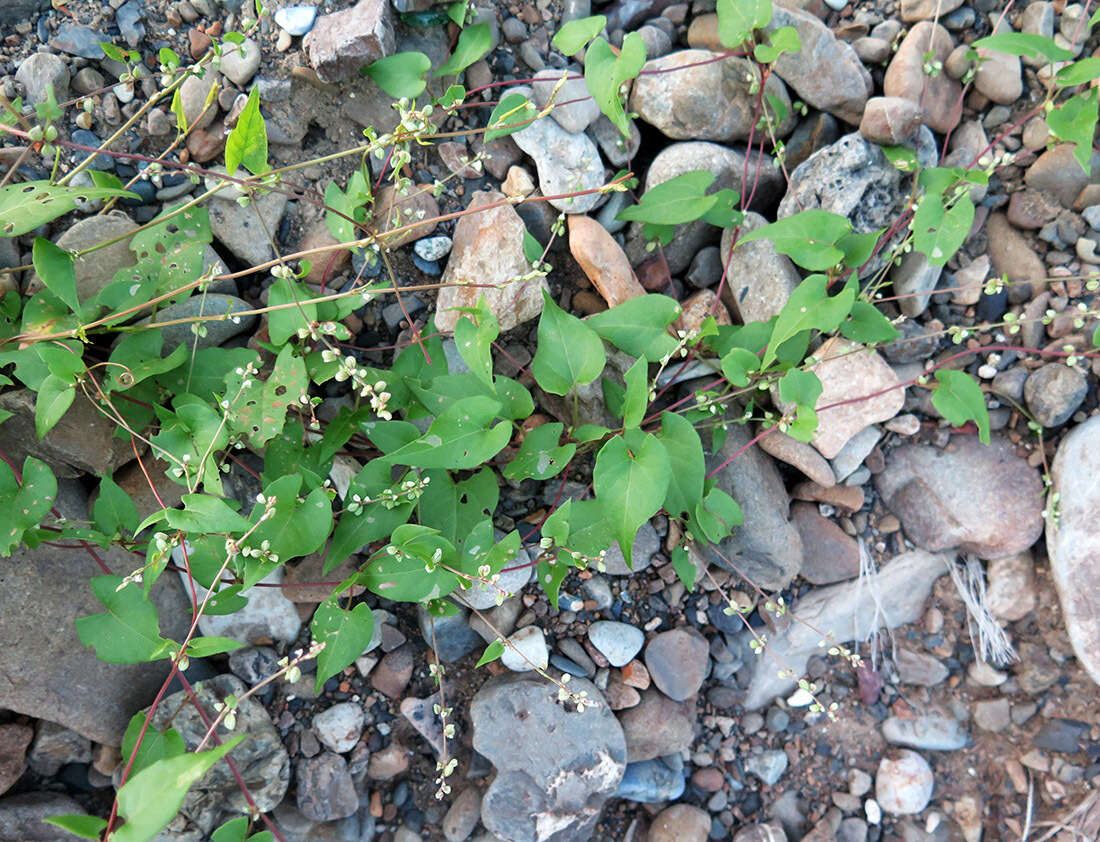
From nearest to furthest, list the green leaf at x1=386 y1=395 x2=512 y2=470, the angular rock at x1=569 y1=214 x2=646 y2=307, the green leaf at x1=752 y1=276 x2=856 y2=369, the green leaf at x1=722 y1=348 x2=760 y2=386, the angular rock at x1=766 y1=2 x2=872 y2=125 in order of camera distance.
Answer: the green leaf at x1=386 y1=395 x2=512 y2=470 < the green leaf at x1=752 y1=276 x2=856 y2=369 < the green leaf at x1=722 y1=348 x2=760 y2=386 < the angular rock at x1=569 y1=214 x2=646 y2=307 < the angular rock at x1=766 y1=2 x2=872 y2=125

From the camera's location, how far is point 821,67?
285 cm

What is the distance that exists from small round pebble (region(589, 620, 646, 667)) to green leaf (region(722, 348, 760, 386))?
3.24 feet

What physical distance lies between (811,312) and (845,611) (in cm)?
134

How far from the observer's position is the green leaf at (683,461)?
237 centimetres

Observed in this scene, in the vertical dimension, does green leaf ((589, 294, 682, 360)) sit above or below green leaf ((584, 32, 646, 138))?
below

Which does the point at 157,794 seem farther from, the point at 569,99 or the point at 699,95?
the point at 699,95

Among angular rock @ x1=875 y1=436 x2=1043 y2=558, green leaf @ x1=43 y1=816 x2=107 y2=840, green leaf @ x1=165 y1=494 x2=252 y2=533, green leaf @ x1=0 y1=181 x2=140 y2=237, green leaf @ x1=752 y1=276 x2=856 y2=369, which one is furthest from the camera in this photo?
angular rock @ x1=875 y1=436 x2=1043 y2=558

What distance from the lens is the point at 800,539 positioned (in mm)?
2971

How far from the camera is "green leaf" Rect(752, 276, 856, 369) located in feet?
7.72

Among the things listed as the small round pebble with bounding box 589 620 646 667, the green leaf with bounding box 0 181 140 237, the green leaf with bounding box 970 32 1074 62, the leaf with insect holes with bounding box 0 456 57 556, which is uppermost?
the green leaf with bounding box 0 181 140 237

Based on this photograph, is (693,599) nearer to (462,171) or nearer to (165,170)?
(462,171)

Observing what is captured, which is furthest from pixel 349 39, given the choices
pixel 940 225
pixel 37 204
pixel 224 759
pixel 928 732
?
pixel 928 732

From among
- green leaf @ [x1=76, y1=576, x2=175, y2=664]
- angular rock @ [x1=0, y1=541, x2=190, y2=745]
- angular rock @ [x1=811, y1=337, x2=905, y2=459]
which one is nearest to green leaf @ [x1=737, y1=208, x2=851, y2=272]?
angular rock @ [x1=811, y1=337, x2=905, y2=459]

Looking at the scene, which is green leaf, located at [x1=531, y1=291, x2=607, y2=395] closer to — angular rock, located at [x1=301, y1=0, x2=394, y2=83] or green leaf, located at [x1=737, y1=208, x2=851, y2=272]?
green leaf, located at [x1=737, y1=208, x2=851, y2=272]
